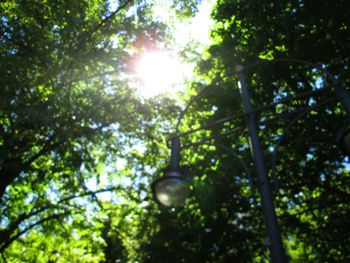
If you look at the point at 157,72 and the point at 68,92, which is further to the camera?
the point at 157,72

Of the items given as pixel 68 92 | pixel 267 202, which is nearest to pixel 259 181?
pixel 267 202

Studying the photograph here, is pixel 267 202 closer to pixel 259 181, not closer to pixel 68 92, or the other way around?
pixel 259 181

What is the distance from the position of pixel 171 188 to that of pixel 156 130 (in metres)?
8.56

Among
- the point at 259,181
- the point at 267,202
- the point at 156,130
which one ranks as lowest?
the point at 267,202

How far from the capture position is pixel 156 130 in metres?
13.0

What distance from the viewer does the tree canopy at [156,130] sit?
365 inches

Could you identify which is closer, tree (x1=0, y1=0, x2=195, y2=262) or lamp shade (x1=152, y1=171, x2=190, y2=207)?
lamp shade (x1=152, y1=171, x2=190, y2=207)

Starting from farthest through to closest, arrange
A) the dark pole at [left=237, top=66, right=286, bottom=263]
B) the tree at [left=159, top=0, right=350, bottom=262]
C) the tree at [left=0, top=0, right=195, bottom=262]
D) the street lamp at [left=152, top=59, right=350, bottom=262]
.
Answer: the tree at [left=159, top=0, right=350, bottom=262] < the tree at [left=0, top=0, right=195, bottom=262] < the street lamp at [left=152, top=59, right=350, bottom=262] < the dark pole at [left=237, top=66, right=286, bottom=263]

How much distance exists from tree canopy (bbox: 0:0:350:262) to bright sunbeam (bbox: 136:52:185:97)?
1.28ft

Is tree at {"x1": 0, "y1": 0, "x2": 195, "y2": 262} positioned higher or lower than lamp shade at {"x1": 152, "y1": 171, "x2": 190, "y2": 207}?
higher

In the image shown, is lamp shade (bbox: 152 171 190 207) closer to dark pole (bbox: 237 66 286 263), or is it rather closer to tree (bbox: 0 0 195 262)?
dark pole (bbox: 237 66 286 263)

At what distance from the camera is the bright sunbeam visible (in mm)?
11523

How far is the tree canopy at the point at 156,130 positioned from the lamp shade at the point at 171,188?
2858 millimetres

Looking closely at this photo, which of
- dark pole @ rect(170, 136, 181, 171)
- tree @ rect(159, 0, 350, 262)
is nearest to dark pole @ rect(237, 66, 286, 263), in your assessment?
dark pole @ rect(170, 136, 181, 171)
